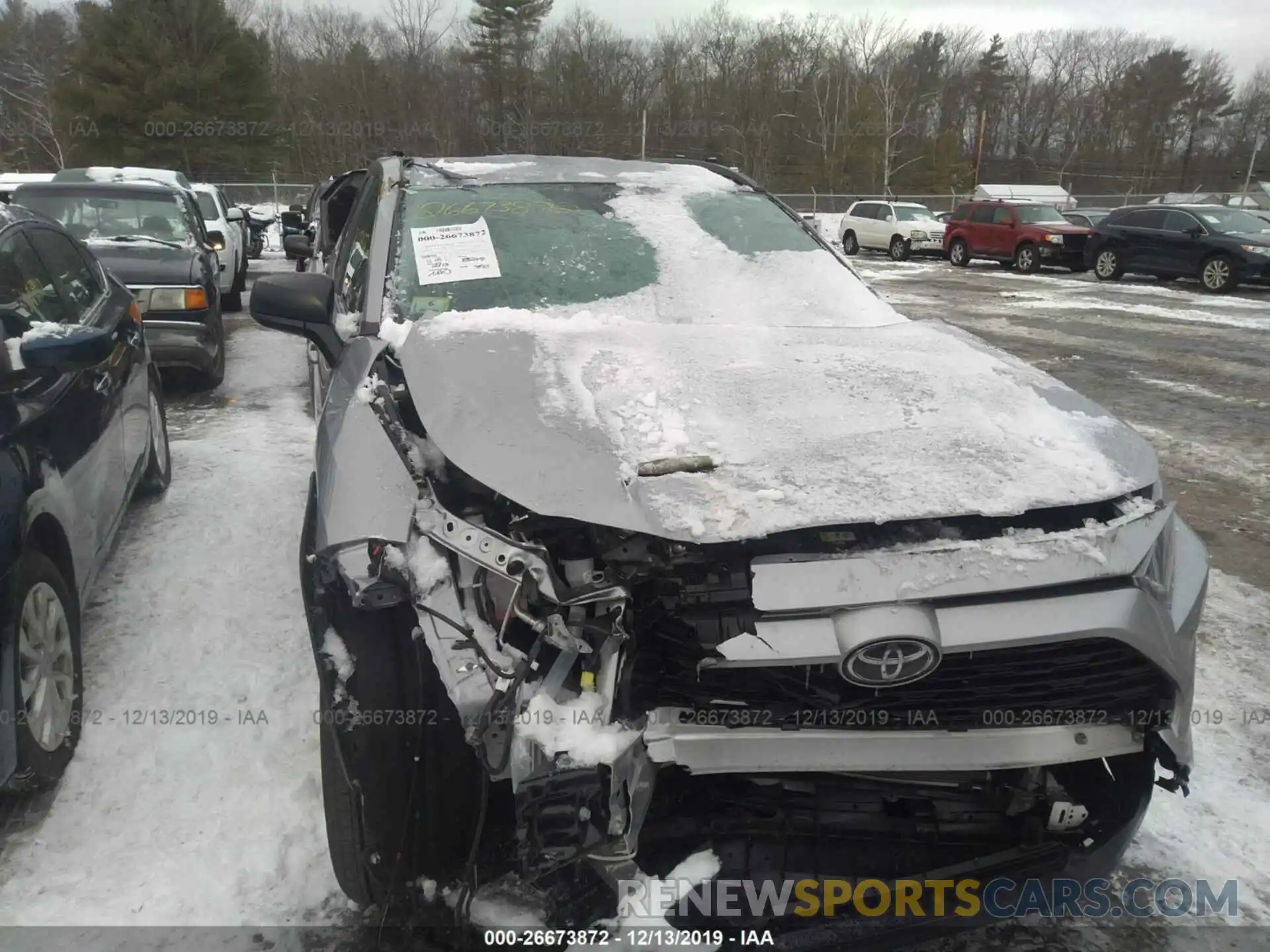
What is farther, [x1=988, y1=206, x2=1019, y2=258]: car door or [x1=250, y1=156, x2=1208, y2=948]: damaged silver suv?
[x1=988, y1=206, x2=1019, y2=258]: car door

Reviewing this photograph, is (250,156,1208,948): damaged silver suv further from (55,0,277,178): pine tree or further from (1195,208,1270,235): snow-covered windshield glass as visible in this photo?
(55,0,277,178): pine tree

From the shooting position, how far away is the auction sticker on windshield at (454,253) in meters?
3.02

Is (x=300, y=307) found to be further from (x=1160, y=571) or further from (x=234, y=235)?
(x=234, y=235)

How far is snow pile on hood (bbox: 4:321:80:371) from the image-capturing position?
7.84 feet

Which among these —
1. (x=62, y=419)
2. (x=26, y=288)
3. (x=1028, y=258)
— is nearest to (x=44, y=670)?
(x=62, y=419)

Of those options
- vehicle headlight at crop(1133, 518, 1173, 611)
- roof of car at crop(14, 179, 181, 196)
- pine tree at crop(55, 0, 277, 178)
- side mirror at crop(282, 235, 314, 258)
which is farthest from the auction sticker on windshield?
pine tree at crop(55, 0, 277, 178)

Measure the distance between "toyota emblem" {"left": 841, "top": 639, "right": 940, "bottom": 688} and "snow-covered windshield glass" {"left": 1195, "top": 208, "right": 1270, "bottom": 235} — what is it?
1736 cm

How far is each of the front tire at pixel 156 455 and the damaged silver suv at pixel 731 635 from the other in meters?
2.54

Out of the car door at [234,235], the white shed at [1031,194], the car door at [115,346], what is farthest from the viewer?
the white shed at [1031,194]

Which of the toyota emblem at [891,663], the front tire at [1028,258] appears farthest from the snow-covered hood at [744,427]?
the front tire at [1028,258]

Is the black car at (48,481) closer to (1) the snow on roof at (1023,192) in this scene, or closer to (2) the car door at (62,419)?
(2) the car door at (62,419)

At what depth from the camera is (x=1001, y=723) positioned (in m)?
1.80

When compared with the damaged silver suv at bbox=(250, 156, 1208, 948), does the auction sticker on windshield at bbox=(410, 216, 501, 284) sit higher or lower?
higher

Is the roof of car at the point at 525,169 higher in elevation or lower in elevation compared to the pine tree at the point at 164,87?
lower
